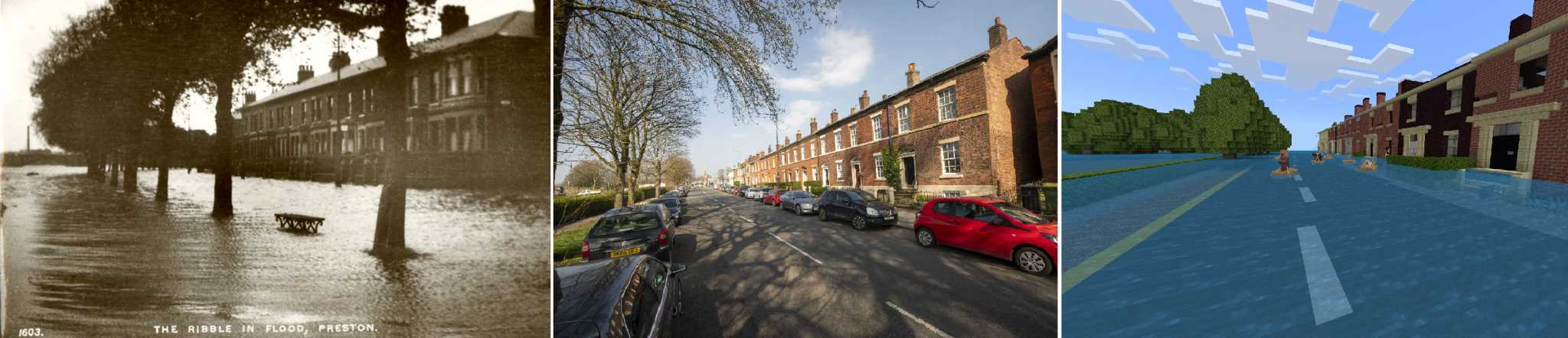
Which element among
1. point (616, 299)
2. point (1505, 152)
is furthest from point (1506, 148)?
point (616, 299)

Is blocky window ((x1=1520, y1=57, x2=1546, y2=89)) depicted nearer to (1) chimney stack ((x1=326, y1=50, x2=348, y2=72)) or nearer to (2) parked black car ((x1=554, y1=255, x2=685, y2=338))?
(2) parked black car ((x1=554, y1=255, x2=685, y2=338))

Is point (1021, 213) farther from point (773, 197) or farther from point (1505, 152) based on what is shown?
point (1505, 152)

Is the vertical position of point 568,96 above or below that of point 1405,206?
above

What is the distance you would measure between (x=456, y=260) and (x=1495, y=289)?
27.5 ft

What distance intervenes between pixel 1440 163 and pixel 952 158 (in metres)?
10.5

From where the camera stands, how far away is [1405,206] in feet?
19.1

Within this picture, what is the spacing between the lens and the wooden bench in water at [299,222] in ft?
7.31

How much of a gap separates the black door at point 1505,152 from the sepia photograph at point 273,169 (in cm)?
1322

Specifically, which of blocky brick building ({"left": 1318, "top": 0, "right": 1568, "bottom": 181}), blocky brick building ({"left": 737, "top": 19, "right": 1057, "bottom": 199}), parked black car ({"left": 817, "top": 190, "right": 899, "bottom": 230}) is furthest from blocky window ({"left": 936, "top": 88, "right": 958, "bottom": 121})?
blocky brick building ({"left": 1318, "top": 0, "right": 1568, "bottom": 181})

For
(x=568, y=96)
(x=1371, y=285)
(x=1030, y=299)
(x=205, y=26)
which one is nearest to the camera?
(x=205, y=26)

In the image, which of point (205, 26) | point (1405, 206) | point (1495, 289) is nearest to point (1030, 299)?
point (1495, 289)

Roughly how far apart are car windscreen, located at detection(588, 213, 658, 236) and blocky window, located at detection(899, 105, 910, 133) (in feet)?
8.22

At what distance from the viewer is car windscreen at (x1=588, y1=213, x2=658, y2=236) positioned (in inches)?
116

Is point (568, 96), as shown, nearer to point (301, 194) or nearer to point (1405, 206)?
point (301, 194)
